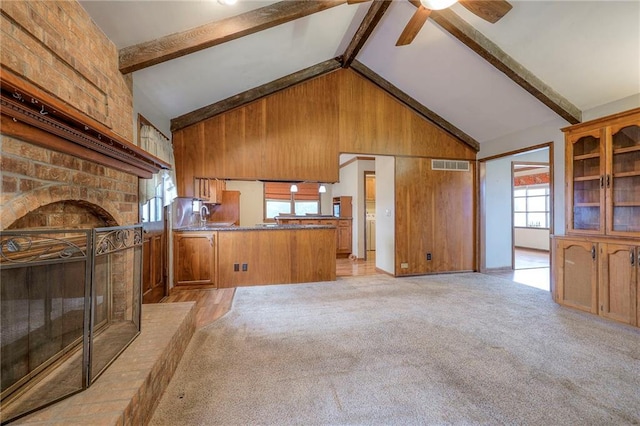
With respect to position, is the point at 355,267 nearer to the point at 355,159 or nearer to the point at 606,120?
the point at 355,159

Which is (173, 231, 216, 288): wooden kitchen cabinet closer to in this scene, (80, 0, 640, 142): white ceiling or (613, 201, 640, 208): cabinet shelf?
(80, 0, 640, 142): white ceiling

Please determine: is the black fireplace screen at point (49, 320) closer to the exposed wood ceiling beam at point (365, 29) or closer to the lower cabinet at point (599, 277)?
the exposed wood ceiling beam at point (365, 29)

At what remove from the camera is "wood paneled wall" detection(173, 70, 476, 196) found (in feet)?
13.4

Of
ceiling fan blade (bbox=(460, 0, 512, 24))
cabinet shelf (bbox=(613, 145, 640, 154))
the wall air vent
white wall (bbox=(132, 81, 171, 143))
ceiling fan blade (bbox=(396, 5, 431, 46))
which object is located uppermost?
ceiling fan blade (bbox=(460, 0, 512, 24))

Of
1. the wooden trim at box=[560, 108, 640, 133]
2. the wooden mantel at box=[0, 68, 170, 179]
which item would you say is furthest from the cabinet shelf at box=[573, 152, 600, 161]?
the wooden mantel at box=[0, 68, 170, 179]

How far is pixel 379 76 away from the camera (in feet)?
14.7

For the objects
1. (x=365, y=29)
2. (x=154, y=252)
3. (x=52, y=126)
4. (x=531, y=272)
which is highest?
(x=365, y=29)

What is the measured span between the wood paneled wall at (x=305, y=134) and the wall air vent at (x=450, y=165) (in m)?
0.13

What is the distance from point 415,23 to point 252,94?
2.56 m

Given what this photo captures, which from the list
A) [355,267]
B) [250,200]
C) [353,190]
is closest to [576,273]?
[355,267]

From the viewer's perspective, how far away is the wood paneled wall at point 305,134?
407cm

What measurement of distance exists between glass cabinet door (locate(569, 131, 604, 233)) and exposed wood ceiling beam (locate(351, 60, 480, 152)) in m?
1.87

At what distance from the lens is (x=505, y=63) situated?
125 inches

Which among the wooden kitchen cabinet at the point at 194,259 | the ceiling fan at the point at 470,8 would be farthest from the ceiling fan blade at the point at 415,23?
the wooden kitchen cabinet at the point at 194,259
